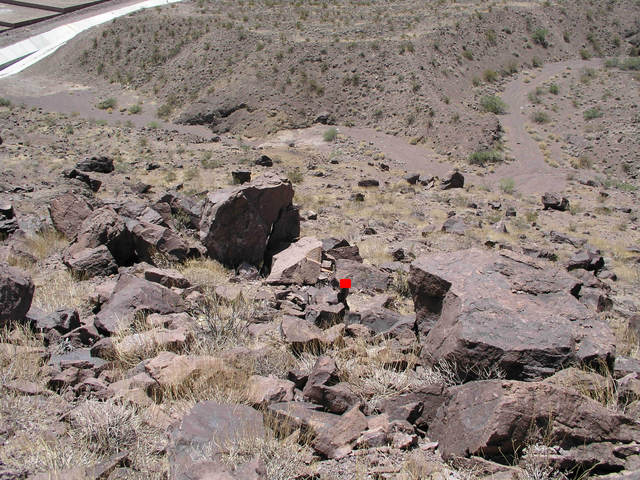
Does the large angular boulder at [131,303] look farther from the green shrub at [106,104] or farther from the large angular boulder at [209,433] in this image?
the green shrub at [106,104]

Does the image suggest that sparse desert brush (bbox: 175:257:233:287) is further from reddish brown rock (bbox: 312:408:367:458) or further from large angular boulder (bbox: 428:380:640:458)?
large angular boulder (bbox: 428:380:640:458)

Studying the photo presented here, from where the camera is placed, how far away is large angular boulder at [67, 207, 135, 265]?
26.1ft

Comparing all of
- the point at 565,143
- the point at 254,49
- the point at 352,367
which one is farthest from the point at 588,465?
the point at 254,49

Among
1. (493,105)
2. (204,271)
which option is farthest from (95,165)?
(493,105)

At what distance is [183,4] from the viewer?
40719 millimetres

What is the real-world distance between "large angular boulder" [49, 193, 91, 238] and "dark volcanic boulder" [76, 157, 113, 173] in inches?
288

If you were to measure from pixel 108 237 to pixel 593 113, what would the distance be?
27.0 meters

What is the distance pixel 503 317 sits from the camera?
440cm

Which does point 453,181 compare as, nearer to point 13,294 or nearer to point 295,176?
point 295,176

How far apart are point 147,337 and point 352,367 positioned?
6.07ft

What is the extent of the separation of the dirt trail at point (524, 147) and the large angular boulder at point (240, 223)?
14.1 meters

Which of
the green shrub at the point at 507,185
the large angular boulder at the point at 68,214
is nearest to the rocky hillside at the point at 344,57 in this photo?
the green shrub at the point at 507,185

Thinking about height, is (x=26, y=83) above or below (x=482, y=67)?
above

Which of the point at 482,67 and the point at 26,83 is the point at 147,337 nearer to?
the point at 482,67
